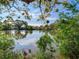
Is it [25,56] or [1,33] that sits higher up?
[1,33]

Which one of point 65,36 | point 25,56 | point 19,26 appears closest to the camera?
point 19,26

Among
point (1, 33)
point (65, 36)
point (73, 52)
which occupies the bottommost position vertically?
point (73, 52)

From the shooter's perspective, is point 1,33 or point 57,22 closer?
point 1,33

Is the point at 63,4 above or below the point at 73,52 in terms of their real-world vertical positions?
above

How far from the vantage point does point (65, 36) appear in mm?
5340

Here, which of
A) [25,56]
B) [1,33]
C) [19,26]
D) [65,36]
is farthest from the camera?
[65,36]

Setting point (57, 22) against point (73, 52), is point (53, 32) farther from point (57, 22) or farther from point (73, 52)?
point (73, 52)

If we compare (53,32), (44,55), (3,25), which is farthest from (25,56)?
(3,25)

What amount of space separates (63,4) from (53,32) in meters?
0.59

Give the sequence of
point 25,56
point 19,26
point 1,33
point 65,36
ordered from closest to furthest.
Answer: point 19,26
point 1,33
point 25,56
point 65,36

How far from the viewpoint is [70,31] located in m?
5.23

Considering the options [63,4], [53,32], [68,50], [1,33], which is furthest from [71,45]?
[1,33]

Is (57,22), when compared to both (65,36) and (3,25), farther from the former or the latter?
(3,25)

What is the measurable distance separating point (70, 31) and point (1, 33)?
60.7 inches
